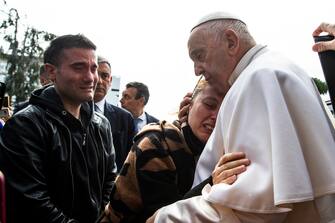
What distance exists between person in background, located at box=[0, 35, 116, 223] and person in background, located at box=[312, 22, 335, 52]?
1.87 metres

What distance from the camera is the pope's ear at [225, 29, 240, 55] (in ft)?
6.31

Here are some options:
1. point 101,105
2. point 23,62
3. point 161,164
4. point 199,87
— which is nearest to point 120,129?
point 101,105

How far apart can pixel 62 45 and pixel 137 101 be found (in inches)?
125

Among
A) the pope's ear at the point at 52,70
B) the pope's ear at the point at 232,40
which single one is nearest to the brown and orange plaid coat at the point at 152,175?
the pope's ear at the point at 232,40

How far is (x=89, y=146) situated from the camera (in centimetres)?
311

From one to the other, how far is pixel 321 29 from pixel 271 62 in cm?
34

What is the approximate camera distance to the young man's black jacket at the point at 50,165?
2611mm

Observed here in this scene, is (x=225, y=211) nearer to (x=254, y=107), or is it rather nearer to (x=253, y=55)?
(x=254, y=107)

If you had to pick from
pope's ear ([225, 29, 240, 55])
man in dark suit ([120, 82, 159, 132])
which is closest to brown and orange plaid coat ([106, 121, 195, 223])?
pope's ear ([225, 29, 240, 55])

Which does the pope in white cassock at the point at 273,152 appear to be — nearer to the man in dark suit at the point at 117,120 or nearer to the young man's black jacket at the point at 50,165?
the young man's black jacket at the point at 50,165

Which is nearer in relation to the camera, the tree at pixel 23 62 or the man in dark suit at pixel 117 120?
the man in dark suit at pixel 117 120

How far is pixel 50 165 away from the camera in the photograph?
278 cm

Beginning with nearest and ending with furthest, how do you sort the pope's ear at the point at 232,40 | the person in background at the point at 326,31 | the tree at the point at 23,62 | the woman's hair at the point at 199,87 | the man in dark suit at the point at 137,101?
the person in background at the point at 326,31
the pope's ear at the point at 232,40
the woman's hair at the point at 199,87
the man in dark suit at the point at 137,101
the tree at the point at 23,62

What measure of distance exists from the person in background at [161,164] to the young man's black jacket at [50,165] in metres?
0.72
